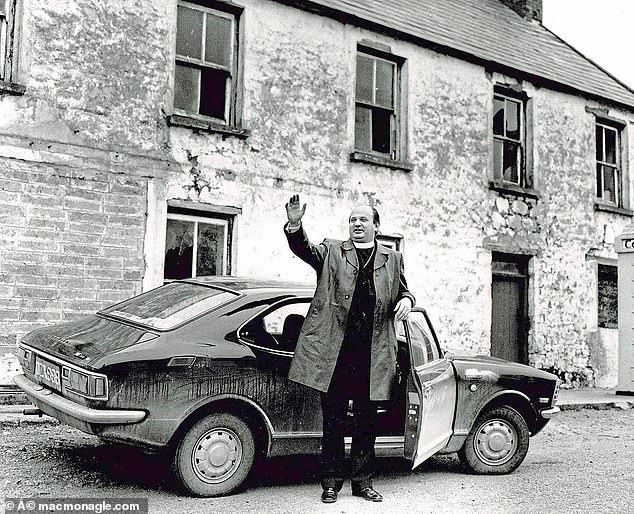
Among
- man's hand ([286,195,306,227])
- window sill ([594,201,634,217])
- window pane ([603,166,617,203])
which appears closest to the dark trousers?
man's hand ([286,195,306,227])

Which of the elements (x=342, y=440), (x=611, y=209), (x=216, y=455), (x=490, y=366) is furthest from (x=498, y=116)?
(x=216, y=455)

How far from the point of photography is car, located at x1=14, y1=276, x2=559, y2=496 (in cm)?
477

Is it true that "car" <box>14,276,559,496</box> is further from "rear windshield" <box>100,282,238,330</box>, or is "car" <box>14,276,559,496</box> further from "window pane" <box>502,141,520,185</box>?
"window pane" <box>502,141,520,185</box>

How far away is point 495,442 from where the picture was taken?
6.26 m

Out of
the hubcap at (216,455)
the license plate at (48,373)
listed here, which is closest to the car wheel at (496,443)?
the hubcap at (216,455)

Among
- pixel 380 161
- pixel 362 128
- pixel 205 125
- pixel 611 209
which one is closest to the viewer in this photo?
pixel 205 125

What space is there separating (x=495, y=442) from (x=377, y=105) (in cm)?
729

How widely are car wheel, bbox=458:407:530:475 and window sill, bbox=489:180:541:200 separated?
26.0ft

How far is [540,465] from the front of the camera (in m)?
6.81

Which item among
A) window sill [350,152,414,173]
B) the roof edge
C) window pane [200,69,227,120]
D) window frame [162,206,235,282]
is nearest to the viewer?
window frame [162,206,235,282]

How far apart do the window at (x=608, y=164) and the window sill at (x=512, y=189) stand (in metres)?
2.28

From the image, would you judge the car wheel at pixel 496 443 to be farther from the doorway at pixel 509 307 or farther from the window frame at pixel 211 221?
the doorway at pixel 509 307

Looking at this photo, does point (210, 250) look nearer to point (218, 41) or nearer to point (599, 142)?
Answer: point (218, 41)

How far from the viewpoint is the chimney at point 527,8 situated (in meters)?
17.3
